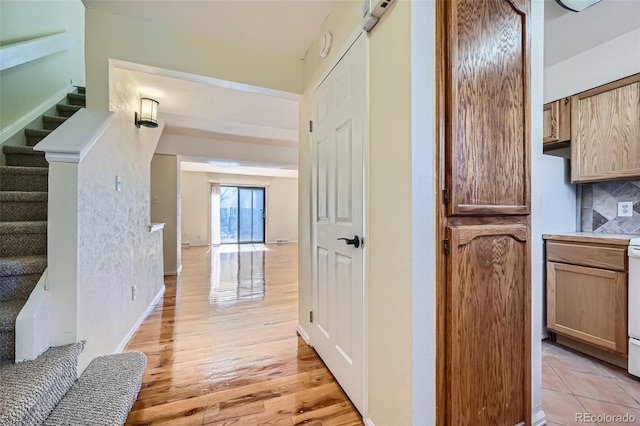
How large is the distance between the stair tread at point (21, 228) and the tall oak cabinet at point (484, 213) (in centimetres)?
219

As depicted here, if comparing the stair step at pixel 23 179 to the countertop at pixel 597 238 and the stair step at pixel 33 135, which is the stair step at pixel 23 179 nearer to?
the stair step at pixel 33 135

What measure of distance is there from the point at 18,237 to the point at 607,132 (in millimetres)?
3992

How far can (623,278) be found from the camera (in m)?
1.69

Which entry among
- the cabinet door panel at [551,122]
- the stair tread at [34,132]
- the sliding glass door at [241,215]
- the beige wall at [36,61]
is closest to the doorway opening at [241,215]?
the sliding glass door at [241,215]

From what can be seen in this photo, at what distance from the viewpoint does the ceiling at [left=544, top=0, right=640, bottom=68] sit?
1763mm

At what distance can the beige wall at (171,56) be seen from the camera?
174 cm

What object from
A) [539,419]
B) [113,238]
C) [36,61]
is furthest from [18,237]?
[539,419]

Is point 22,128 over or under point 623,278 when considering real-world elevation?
over

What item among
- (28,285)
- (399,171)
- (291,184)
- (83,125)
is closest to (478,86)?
(399,171)

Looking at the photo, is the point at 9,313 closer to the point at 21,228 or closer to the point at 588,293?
the point at 21,228

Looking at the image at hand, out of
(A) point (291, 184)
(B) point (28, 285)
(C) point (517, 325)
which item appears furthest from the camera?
(A) point (291, 184)

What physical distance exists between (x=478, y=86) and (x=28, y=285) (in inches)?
95.1

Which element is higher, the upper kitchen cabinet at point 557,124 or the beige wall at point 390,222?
the upper kitchen cabinet at point 557,124

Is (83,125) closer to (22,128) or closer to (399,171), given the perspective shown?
(22,128)
